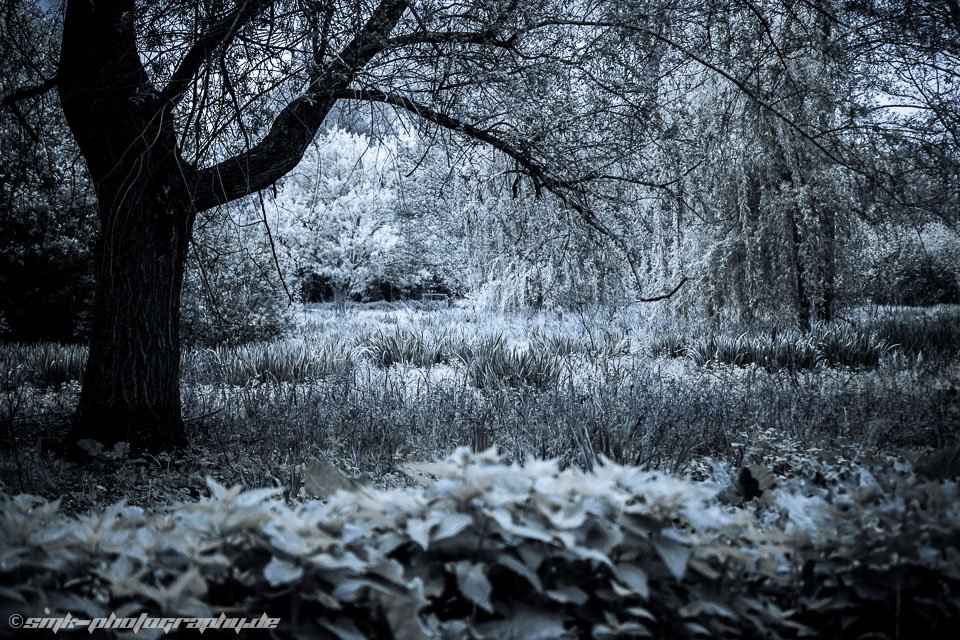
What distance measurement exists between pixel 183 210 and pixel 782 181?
25.2ft

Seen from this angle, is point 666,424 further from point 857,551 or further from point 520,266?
point 857,551

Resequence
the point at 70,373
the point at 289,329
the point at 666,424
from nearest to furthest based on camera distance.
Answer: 1. the point at 666,424
2. the point at 70,373
3. the point at 289,329

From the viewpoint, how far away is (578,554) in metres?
1.30

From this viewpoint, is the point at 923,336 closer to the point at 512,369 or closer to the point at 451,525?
the point at 512,369

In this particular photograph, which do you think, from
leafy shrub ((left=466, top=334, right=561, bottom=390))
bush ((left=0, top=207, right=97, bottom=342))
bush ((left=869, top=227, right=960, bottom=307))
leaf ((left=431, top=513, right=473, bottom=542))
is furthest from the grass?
bush ((left=869, top=227, right=960, bottom=307))

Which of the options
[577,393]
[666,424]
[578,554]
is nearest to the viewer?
[578,554]

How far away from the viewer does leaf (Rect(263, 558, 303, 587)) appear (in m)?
1.16

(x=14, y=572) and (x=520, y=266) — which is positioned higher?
(x=520, y=266)

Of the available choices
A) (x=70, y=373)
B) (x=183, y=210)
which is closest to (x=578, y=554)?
(x=183, y=210)

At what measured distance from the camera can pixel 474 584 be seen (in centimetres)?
121

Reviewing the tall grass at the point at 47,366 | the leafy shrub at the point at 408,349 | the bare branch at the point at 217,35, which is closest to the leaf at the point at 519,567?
the bare branch at the point at 217,35

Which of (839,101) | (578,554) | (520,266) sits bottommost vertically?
(578,554)

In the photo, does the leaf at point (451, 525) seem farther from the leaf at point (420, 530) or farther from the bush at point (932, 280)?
the bush at point (932, 280)

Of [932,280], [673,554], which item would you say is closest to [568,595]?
[673,554]
